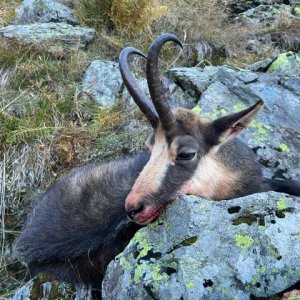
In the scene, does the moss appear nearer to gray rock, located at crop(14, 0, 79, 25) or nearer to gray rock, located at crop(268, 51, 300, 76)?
gray rock, located at crop(268, 51, 300, 76)

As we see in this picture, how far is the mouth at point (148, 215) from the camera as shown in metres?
4.20

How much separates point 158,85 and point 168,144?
1.60ft

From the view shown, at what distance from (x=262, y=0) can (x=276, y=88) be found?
215 inches

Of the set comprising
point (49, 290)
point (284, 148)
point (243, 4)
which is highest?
point (284, 148)

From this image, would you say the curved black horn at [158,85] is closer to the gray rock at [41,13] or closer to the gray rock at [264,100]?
the gray rock at [264,100]

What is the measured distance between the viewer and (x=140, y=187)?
170 inches

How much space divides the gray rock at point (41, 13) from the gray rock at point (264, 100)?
125 inches

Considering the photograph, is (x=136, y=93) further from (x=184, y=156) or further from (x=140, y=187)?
(x=140, y=187)

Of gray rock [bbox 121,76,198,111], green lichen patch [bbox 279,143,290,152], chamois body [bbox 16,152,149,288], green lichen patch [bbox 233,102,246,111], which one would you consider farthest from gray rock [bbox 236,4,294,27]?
chamois body [bbox 16,152,149,288]

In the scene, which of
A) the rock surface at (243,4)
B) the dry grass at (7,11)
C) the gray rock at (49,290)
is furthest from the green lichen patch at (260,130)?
the rock surface at (243,4)

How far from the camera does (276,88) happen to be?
22.2ft

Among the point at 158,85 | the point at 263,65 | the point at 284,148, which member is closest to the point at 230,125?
the point at 158,85

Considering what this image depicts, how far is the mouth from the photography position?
420 cm

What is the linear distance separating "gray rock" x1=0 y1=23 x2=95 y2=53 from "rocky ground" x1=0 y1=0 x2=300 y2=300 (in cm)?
2
